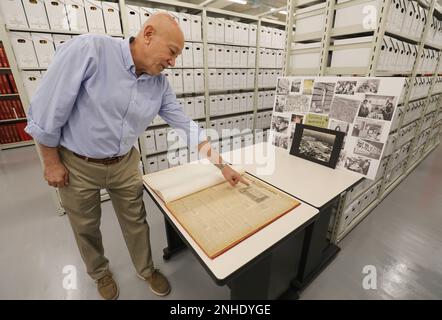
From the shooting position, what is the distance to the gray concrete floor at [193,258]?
1322 millimetres

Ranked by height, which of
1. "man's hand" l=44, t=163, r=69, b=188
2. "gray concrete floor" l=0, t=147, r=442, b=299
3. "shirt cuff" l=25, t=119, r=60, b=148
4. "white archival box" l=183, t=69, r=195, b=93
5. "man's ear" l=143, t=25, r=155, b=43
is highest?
"man's ear" l=143, t=25, r=155, b=43

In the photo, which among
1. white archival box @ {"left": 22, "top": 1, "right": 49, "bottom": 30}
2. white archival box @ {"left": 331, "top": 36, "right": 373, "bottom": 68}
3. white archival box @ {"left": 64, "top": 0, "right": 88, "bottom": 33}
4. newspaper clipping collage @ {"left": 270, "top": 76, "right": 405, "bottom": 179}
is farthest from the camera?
white archival box @ {"left": 64, "top": 0, "right": 88, "bottom": 33}

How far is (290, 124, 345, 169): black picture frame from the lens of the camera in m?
1.23

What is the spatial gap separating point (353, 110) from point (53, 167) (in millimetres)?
1468

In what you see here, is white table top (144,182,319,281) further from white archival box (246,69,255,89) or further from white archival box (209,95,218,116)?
white archival box (246,69,255,89)

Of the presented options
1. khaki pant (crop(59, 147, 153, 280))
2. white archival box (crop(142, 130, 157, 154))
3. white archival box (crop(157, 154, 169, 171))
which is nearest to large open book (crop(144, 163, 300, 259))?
khaki pant (crop(59, 147, 153, 280))

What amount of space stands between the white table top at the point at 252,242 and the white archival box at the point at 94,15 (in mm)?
1891

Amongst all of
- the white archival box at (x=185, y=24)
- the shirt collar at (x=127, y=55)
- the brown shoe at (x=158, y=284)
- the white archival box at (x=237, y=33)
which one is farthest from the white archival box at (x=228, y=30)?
the brown shoe at (x=158, y=284)

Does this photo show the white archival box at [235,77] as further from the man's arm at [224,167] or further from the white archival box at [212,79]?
the man's arm at [224,167]

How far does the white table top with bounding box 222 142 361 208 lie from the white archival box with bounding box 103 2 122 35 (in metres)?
1.59

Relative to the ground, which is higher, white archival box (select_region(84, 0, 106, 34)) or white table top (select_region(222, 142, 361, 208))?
white archival box (select_region(84, 0, 106, 34))

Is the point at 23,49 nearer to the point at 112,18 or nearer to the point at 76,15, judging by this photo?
the point at 76,15

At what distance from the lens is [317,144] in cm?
132
